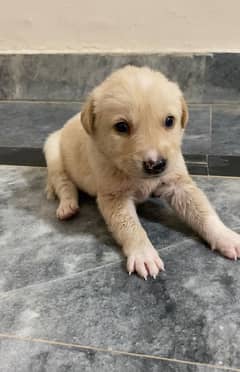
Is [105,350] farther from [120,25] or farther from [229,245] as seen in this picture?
[120,25]

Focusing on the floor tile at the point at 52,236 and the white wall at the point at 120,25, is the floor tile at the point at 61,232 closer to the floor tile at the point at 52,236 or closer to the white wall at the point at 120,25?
the floor tile at the point at 52,236

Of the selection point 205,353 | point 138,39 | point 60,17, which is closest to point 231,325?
point 205,353

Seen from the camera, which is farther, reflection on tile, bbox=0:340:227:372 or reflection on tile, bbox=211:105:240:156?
reflection on tile, bbox=211:105:240:156

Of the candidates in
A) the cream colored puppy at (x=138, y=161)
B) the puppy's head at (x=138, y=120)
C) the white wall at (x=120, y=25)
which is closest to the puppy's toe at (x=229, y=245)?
the cream colored puppy at (x=138, y=161)

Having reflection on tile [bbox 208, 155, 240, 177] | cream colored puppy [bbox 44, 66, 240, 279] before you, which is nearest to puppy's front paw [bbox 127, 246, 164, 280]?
cream colored puppy [bbox 44, 66, 240, 279]

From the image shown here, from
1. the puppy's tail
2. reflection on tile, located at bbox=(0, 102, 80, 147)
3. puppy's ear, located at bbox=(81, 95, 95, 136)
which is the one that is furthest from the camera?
reflection on tile, located at bbox=(0, 102, 80, 147)

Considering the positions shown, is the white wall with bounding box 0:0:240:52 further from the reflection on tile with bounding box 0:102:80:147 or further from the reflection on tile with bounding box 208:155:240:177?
the reflection on tile with bounding box 208:155:240:177

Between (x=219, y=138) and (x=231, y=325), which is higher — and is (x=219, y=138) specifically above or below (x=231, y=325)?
below

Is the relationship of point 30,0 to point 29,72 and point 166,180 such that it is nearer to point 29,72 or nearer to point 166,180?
point 29,72
